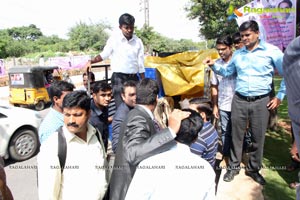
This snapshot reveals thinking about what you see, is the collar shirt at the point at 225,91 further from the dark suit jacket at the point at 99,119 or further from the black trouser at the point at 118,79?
the dark suit jacket at the point at 99,119

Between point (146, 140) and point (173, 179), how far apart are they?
315 mm

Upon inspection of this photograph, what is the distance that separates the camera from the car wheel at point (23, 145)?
4.83 metres

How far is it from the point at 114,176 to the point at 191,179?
716 millimetres

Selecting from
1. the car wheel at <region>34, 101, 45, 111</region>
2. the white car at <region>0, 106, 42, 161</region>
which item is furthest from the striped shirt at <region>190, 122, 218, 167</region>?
the car wheel at <region>34, 101, 45, 111</region>

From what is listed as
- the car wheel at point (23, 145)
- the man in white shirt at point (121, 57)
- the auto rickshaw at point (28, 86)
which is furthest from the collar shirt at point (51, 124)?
the auto rickshaw at point (28, 86)

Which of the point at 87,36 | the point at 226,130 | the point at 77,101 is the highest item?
the point at 87,36

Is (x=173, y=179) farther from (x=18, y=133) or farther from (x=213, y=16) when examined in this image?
(x=213, y=16)

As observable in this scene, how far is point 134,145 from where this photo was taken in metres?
1.70

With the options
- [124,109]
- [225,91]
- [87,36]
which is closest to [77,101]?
[124,109]

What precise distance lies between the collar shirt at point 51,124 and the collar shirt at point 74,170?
0.50m

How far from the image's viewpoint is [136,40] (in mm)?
3705

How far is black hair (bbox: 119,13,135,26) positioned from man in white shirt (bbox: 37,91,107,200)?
163cm

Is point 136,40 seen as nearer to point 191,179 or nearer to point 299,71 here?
point 191,179

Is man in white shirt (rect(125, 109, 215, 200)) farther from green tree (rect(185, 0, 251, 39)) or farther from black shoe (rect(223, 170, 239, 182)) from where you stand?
green tree (rect(185, 0, 251, 39))
